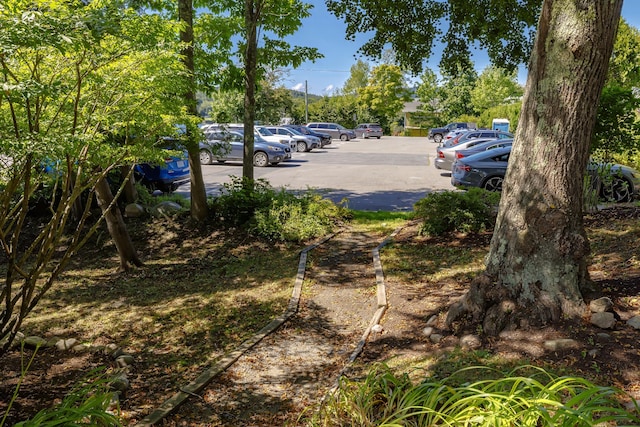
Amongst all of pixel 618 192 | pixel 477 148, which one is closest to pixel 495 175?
pixel 618 192

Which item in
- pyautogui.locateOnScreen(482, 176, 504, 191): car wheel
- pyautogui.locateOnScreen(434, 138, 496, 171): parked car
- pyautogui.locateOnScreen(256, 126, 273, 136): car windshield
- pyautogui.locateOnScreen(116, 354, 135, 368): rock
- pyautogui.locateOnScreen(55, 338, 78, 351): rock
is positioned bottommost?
pyautogui.locateOnScreen(55, 338, 78, 351): rock

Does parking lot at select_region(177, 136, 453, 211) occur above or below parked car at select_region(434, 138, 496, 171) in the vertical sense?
below

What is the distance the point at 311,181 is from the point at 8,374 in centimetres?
1310

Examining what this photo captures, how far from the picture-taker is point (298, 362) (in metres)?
4.78

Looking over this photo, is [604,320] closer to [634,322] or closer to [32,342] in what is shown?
[634,322]

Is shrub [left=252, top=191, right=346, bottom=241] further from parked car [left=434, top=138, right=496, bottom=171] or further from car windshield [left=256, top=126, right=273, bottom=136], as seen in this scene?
car windshield [left=256, top=126, right=273, bottom=136]

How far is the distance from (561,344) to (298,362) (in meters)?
2.36

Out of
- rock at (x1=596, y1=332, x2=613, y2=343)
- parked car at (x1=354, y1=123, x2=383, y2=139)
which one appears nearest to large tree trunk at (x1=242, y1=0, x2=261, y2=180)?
rock at (x1=596, y1=332, x2=613, y2=343)

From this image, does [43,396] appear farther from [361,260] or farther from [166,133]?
[361,260]

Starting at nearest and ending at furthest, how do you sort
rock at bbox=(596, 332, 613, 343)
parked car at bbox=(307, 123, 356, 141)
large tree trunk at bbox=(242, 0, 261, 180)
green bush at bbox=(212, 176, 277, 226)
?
rock at bbox=(596, 332, 613, 343), large tree trunk at bbox=(242, 0, 261, 180), green bush at bbox=(212, 176, 277, 226), parked car at bbox=(307, 123, 356, 141)

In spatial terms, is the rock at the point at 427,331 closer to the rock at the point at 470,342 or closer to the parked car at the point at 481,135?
the rock at the point at 470,342

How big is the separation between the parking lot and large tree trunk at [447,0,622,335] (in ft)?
24.7

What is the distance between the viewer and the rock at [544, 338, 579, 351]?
12.7ft

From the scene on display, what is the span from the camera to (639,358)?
3.60 m
